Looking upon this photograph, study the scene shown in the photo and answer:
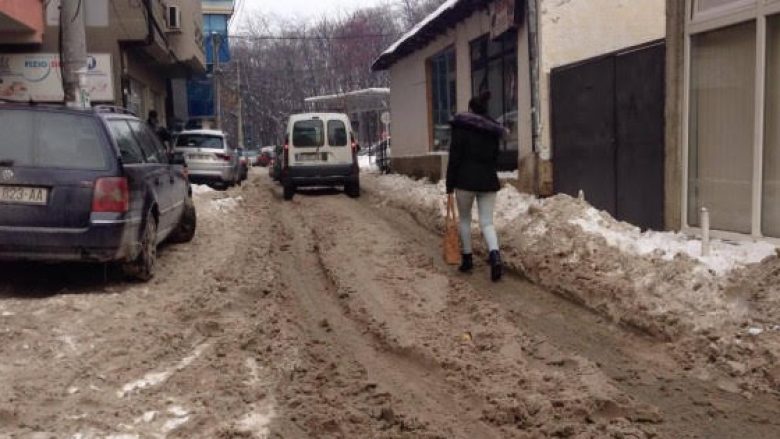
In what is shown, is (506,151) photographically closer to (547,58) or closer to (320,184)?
(547,58)

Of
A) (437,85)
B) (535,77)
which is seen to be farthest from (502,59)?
(437,85)

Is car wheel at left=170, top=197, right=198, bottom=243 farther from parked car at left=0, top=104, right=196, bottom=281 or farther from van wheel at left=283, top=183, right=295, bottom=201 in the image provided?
van wheel at left=283, top=183, right=295, bottom=201

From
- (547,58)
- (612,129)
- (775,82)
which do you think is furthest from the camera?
(547,58)

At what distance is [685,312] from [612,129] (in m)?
4.88

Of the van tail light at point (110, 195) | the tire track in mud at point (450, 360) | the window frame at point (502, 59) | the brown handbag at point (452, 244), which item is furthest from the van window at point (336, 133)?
the van tail light at point (110, 195)

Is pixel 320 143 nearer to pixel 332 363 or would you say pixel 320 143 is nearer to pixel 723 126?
pixel 723 126

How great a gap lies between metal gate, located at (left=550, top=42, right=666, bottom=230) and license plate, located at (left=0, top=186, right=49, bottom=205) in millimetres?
6452

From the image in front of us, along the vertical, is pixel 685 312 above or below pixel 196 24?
below

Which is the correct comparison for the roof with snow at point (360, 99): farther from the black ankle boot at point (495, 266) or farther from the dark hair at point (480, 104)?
the black ankle boot at point (495, 266)

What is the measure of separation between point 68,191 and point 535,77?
8087 millimetres

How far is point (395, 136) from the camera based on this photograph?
2459 cm

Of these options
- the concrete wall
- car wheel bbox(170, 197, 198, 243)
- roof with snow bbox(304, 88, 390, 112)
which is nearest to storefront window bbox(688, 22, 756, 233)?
the concrete wall

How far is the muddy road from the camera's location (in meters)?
4.11

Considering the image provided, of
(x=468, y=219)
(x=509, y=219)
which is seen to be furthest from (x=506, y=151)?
(x=468, y=219)
